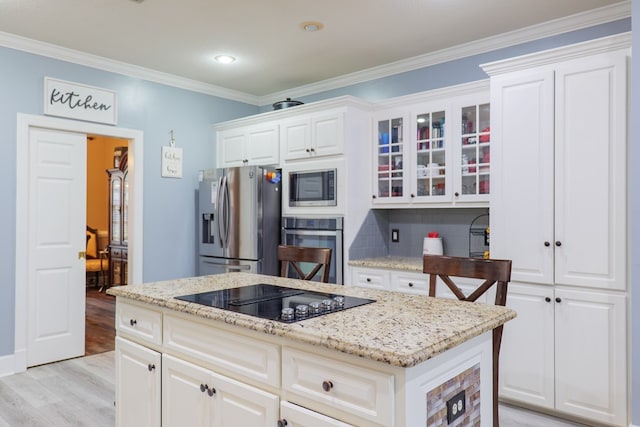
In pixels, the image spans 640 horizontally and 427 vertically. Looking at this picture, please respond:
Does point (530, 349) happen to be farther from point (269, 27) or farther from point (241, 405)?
point (269, 27)

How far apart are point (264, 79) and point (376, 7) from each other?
186cm

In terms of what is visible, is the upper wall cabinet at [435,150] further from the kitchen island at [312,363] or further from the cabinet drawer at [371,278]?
the kitchen island at [312,363]

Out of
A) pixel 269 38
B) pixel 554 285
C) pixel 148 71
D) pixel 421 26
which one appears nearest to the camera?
pixel 554 285

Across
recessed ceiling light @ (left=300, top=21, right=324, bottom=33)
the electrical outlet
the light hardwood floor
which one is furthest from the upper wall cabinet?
the electrical outlet

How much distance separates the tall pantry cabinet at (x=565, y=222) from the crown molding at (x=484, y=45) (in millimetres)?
683

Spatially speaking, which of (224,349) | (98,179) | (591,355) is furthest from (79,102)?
(98,179)

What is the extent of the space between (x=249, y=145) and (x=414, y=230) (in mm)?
1860

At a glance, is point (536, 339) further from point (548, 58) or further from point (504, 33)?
point (504, 33)

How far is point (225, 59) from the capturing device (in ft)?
13.2

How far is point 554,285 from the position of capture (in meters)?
2.74

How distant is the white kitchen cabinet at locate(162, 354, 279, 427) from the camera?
1495 mm

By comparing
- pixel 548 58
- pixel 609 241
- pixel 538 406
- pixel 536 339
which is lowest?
pixel 538 406

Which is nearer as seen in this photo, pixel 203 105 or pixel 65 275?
pixel 65 275

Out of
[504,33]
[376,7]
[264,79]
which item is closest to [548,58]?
[504,33]
